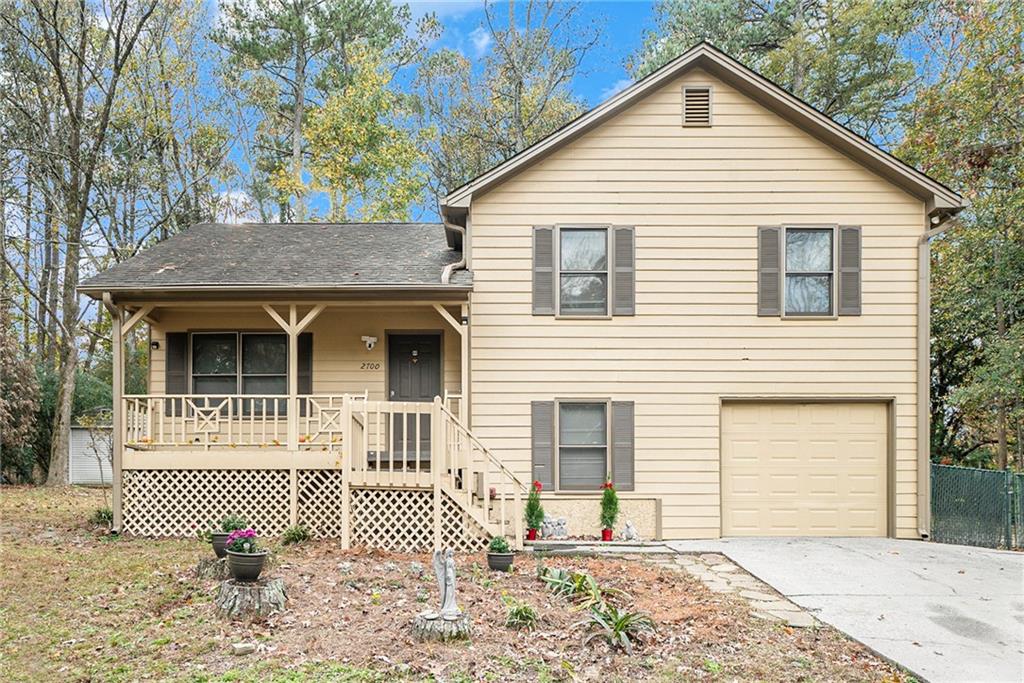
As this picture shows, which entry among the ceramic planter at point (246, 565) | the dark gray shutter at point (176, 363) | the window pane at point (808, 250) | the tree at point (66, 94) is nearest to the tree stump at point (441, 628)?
the ceramic planter at point (246, 565)

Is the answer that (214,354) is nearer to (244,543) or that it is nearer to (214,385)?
(214,385)

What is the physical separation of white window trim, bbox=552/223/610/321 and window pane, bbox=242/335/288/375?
4.55 metres

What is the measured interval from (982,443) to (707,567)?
9.90 metres

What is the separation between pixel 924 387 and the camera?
9656mm

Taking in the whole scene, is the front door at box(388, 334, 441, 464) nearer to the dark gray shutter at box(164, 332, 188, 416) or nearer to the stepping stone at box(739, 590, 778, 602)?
the dark gray shutter at box(164, 332, 188, 416)

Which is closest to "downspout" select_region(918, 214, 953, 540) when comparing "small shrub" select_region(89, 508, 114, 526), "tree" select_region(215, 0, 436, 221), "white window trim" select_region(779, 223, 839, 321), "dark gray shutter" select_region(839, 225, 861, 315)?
"dark gray shutter" select_region(839, 225, 861, 315)

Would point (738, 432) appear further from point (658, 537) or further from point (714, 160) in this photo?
point (714, 160)

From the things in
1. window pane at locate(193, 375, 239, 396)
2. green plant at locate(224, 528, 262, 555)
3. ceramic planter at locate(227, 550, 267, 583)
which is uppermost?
window pane at locate(193, 375, 239, 396)

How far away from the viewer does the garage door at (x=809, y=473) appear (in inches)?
385

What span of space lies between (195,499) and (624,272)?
7.10 m

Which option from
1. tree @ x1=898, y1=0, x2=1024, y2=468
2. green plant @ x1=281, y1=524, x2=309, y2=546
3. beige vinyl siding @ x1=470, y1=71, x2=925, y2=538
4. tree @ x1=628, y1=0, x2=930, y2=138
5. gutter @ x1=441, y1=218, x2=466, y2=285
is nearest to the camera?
green plant @ x1=281, y1=524, x2=309, y2=546

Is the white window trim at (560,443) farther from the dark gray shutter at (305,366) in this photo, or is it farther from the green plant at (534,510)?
the dark gray shutter at (305,366)

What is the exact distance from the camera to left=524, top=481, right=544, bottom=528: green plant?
29.6ft

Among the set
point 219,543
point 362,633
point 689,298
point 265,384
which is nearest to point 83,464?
point 265,384
